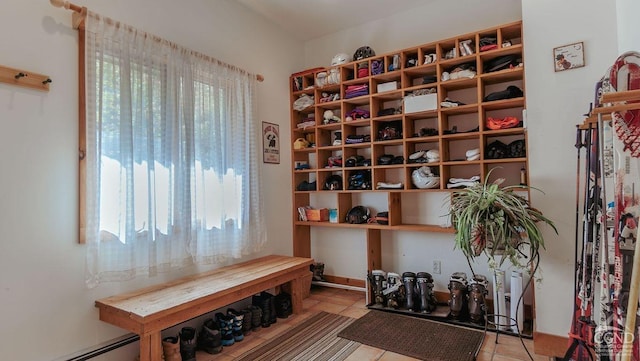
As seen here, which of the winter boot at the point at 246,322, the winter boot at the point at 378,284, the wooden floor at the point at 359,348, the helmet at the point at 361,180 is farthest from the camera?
the helmet at the point at 361,180

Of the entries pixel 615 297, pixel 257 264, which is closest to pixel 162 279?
pixel 257 264

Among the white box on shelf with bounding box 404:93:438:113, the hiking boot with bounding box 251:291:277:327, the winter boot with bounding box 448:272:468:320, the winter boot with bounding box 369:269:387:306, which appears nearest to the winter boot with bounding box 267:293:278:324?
the hiking boot with bounding box 251:291:277:327

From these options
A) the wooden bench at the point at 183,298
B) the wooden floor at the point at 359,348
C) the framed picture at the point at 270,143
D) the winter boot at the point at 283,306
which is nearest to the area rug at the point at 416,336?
the wooden floor at the point at 359,348

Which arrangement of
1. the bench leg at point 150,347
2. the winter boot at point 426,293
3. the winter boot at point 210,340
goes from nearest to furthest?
the bench leg at point 150,347 → the winter boot at point 210,340 → the winter boot at point 426,293

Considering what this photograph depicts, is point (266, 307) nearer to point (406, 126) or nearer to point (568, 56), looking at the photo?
point (406, 126)

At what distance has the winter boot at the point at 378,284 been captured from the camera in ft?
10.9

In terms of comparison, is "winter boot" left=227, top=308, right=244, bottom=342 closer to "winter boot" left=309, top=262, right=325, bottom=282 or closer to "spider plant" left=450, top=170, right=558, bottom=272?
"winter boot" left=309, top=262, right=325, bottom=282

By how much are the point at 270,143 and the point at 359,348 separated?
2240 millimetres

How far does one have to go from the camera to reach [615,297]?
1512 millimetres

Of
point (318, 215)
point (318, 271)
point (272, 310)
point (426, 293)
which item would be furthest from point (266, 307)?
point (426, 293)

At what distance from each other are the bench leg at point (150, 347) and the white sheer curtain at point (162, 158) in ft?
1.60

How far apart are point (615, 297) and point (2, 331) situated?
311cm

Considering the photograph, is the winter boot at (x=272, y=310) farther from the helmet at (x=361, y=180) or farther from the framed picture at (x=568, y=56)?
the framed picture at (x=568, y=56)

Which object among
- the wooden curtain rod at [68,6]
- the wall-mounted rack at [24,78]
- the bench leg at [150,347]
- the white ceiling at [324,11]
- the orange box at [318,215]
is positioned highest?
the white ceiling at [324,11]
